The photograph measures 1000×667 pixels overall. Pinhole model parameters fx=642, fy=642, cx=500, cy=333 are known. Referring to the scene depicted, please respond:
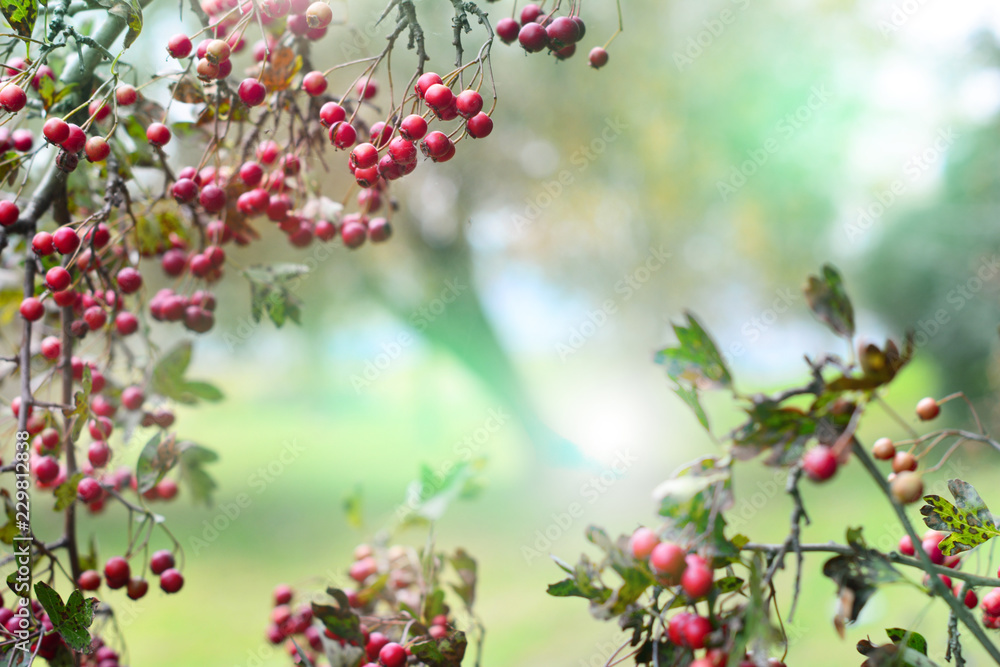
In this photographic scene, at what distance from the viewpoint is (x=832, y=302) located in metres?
0.22

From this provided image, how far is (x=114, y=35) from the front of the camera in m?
0.40

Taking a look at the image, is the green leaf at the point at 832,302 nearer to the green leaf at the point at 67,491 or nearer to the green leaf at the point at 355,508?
the green leaf at the point at 67,491

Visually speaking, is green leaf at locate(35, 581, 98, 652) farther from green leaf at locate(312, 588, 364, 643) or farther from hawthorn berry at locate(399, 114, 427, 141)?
hawthorn berry at locate(399, 114, 427, 141)

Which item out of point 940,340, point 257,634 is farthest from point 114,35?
point 940,340

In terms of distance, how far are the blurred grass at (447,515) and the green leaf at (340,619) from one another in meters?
0.20

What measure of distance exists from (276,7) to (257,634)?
6.97 ft

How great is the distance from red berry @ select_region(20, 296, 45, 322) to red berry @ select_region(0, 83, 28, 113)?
4.4 inches

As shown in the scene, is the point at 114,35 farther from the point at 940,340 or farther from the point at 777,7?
the point at 777,7

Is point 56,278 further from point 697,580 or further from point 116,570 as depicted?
point 697,580

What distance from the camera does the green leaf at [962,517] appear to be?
0.30m

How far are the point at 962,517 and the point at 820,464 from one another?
0.16 metres
